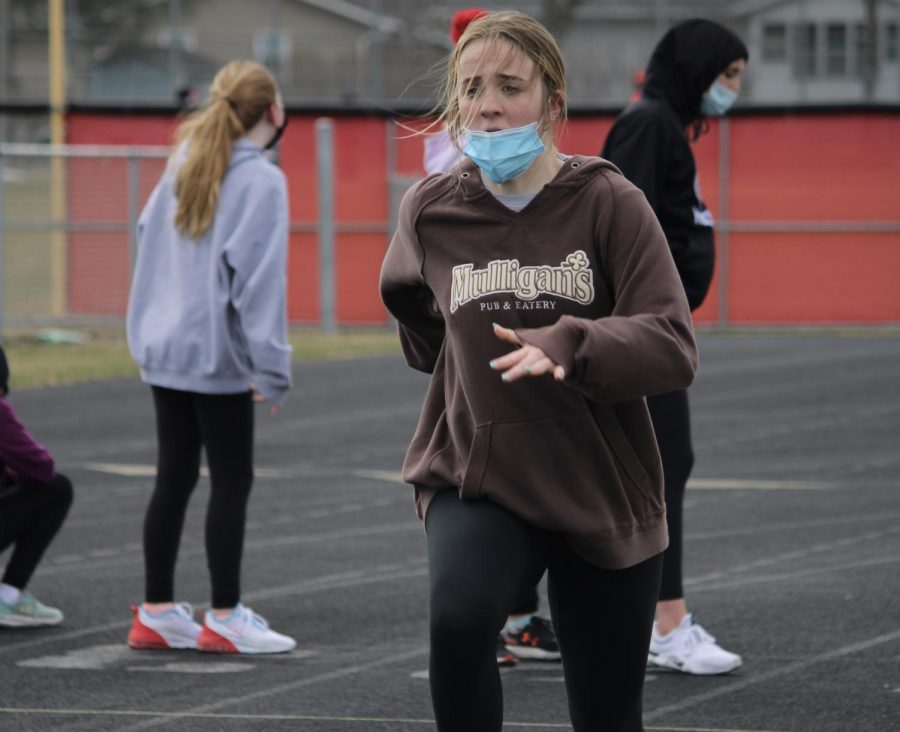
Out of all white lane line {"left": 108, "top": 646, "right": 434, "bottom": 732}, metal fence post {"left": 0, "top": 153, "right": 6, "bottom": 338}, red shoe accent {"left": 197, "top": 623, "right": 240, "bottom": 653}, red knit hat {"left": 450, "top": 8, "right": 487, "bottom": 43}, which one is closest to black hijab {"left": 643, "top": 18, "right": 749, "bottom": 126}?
red knit hat {"left": 450, "top": 8, "right": 487, "bottom": 43}

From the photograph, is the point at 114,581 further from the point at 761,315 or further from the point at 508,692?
the point at 761,315

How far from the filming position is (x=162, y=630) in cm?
591

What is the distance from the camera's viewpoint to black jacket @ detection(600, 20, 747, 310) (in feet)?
17.5

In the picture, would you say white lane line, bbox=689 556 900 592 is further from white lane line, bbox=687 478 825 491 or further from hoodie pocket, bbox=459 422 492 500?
hoodie pocket, bbox=459 422 492 500

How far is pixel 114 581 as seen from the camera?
7.09 meters

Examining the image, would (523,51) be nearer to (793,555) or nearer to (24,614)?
(24,614)

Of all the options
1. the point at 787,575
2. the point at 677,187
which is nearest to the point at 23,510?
the point at 677,187

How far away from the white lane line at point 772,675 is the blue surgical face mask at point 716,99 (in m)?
1.87

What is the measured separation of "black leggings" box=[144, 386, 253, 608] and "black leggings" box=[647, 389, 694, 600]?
56.7 inches

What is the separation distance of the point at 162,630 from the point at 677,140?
2.45 meters

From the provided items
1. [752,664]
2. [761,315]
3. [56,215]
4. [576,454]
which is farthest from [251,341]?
[761,315]

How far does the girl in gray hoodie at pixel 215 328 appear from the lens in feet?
18.7

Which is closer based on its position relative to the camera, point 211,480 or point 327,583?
point 211,480

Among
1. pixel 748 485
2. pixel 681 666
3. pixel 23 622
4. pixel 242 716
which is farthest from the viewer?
pixel 748 485
